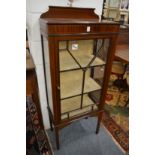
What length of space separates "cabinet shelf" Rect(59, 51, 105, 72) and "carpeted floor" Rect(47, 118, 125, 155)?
908 mm

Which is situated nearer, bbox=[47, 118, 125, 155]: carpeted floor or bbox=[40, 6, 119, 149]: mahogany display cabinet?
bbox=[40, 6, 119, 149]: mahogany display cabinet

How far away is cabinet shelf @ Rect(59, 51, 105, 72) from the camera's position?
1234 mm

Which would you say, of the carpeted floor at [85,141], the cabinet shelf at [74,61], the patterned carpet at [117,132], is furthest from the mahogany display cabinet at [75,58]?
the patterned carpet at [117,132]

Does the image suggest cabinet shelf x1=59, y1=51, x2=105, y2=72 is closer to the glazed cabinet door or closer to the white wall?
the glazed cabinet door

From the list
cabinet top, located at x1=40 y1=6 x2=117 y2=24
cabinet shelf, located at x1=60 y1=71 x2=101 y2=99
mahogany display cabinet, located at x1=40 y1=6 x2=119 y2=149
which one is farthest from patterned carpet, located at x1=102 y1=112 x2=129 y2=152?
cabinet top, located at x1=40 y1=6 x2=117 y2=24

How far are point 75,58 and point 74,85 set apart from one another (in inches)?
11.2

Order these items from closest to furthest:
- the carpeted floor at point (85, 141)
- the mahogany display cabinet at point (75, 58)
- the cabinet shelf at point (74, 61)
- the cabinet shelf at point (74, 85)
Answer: the mahogany display cabinet at point (75, 58)
the cabinet shelf at point (74, 61)
the cabinet shelf at point (74, 85)
the carpeted floor at point (85, 141)

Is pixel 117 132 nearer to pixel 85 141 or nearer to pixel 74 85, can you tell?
pixel 85 141

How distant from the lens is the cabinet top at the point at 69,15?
1147 mm

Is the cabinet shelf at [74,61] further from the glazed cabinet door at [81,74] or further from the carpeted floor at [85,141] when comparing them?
the carpeted floor at [85,141]
